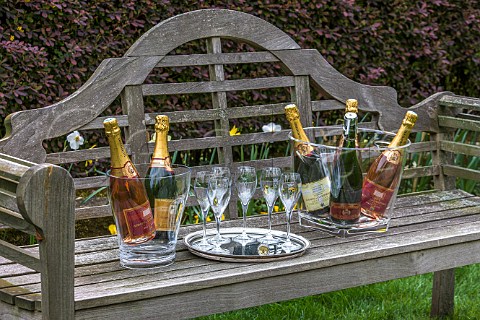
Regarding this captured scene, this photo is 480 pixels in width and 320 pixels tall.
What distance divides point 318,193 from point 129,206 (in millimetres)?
651

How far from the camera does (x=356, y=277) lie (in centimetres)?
252

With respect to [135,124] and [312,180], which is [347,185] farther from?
[135,124]

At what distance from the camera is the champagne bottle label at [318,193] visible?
108 inches

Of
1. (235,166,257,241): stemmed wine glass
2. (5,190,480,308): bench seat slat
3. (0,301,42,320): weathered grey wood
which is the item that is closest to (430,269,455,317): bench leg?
(5,190,480,308): bench seat slat

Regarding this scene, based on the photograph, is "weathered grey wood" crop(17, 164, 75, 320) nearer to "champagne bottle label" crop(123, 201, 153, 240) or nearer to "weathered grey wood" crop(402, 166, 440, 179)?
"champagne bottle label" crop(123, 201, 153, 240)

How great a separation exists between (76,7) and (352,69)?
1.51m

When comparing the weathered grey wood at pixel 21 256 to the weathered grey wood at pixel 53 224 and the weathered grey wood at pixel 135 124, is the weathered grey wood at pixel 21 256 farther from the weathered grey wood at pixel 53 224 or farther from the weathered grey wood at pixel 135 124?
the weathered grey wood at pixel 135 124

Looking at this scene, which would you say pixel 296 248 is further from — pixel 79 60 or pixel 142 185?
pixel 79 60

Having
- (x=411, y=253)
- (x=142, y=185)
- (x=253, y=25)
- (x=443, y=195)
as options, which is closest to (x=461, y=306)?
(x=443, y=195)

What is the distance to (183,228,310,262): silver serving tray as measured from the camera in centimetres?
243

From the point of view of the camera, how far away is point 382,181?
276cm

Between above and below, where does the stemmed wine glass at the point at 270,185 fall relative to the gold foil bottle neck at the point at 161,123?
below

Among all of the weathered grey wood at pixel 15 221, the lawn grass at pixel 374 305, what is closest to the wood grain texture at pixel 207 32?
the weathered grey wood at pixel 15 221

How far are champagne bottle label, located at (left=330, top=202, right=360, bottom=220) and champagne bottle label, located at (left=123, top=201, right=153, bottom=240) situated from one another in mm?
594
